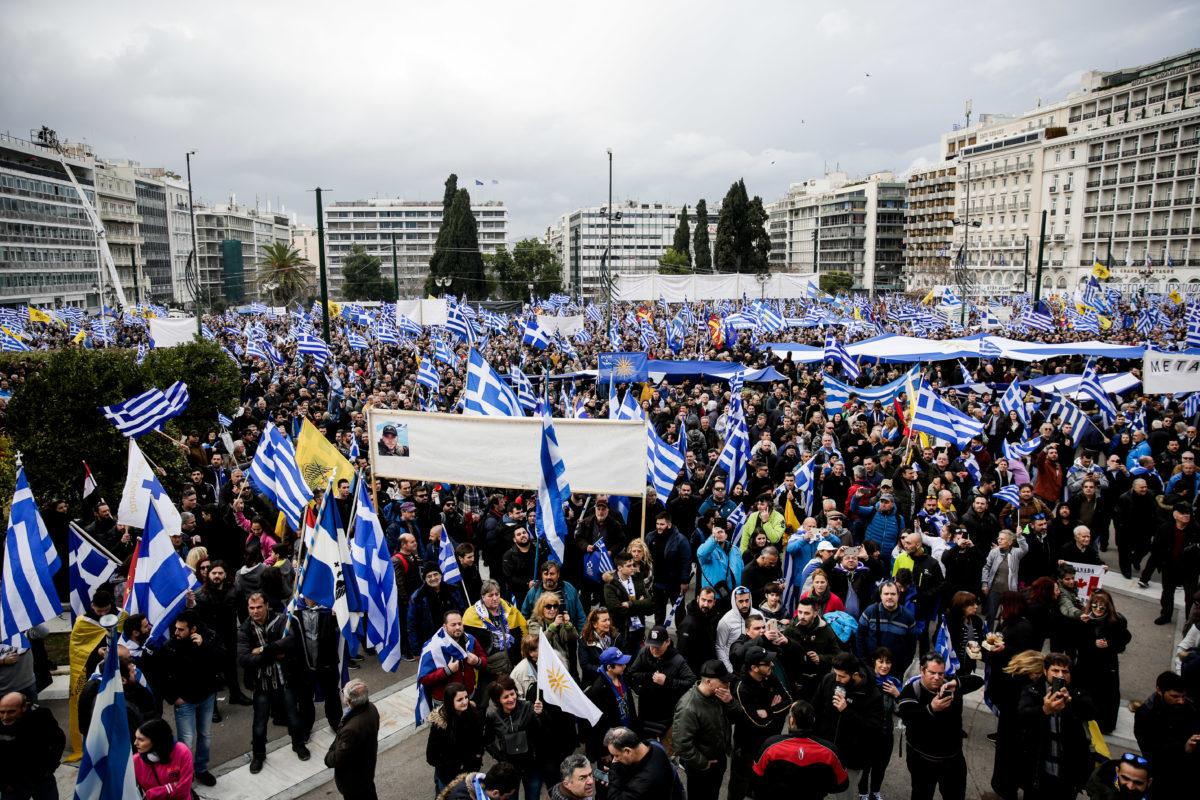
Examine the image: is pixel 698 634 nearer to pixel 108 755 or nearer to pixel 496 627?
pixel 496 627

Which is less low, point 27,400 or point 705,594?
point 27,400

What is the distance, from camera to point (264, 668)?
6.11 meters

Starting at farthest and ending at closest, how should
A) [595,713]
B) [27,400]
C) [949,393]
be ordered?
[949,393] → [27,400] → [595,713]

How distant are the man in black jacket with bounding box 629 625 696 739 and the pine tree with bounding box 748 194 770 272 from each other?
69.8 metres

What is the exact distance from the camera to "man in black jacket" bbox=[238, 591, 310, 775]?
6039 millimetres

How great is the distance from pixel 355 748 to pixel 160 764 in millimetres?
1125

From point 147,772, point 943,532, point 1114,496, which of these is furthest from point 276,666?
point 1114,496

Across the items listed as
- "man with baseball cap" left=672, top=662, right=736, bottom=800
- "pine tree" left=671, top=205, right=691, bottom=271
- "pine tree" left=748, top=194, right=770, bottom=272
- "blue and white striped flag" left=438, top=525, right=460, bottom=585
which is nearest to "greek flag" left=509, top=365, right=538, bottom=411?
"blue and white striped flag" left=438, top=525, right=460, bottom=585

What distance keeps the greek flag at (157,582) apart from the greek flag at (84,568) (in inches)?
47.4

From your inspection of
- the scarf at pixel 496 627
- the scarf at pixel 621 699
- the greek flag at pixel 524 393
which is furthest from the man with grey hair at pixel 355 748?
the greek flag at pixel 524 393

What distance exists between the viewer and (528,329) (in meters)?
22.4

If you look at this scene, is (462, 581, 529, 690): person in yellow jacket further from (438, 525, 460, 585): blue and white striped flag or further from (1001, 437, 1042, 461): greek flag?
(1001, 437, 1042, 461): greek flag

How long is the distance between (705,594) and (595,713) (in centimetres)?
149

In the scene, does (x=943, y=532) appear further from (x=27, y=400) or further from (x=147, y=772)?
(x=27, y=400)
